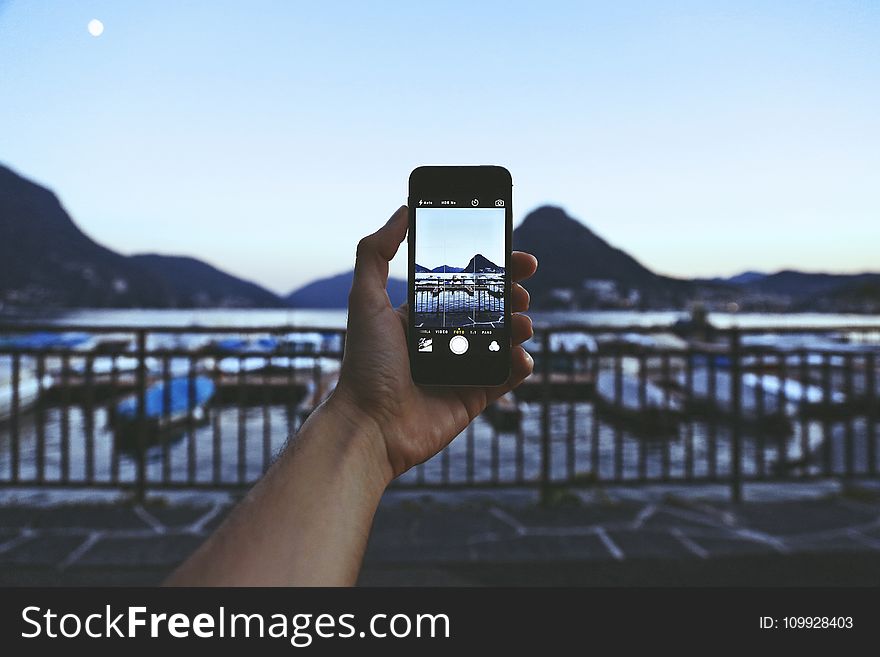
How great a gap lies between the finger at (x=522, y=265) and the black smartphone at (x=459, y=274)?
0.04 m

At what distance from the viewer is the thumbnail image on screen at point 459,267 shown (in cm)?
119

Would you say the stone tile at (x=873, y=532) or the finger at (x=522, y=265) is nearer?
the finger at (x=522, y=265)

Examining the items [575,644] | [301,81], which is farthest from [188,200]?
[575,644]

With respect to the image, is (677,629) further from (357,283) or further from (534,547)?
(357,283)

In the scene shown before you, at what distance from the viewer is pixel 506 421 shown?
7898 millimetres

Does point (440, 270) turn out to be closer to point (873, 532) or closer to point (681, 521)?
point (681, 521)

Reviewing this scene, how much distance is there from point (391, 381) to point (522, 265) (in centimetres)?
45

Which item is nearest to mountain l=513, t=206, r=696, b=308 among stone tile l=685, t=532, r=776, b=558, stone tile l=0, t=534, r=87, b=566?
stone tile l=685, t=532, r=776, b=558

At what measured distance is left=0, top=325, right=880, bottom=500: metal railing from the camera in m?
3.59

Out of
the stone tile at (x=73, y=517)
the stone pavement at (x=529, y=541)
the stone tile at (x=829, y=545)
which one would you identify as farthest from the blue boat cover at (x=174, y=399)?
the stone tile at (x=829, y=545)

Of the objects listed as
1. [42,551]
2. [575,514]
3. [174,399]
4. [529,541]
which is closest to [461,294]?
[529,541]

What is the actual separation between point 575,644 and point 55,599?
1.81 m

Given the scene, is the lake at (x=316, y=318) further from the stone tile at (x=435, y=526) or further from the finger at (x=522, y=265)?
the finger at (x=522, y=265)

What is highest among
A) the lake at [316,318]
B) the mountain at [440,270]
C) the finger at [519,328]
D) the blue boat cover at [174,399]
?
the mountain at [440,270]
